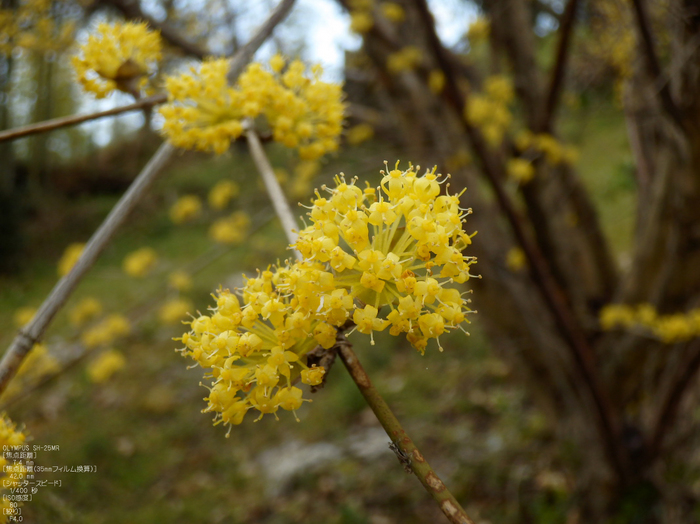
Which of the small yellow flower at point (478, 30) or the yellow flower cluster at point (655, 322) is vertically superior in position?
the small yellow flower at point (478, 30)

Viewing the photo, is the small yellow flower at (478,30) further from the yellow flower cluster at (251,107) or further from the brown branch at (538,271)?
the yellow flower cluster at (251,107)

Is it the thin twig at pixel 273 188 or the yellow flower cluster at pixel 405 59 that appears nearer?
the thin twig at pixel 273 188

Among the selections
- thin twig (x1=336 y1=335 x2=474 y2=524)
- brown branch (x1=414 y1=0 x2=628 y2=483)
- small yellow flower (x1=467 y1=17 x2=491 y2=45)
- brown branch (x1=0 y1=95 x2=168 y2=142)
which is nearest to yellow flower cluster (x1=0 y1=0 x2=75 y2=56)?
brown branch (x1=0 y1=95 x2=168 y2=142)

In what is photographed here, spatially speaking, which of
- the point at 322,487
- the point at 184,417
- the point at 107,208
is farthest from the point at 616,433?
the point at 107,208

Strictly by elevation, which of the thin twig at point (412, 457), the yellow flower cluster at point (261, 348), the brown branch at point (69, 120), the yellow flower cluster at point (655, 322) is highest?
the brown branch at point (69, 120)

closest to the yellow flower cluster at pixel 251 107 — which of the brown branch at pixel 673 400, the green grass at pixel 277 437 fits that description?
the green grass at pixel 277 437

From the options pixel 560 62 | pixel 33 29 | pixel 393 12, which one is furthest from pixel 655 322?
pixel 33 29
